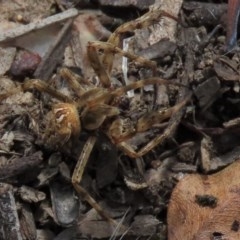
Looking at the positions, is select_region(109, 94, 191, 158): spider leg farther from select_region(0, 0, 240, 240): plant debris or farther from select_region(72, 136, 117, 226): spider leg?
select_region(72, 136, 117, 226): spider leg

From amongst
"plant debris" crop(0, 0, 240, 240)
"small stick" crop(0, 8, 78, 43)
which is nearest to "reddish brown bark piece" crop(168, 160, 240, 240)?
"plant debris" crop(0, 0, 240, 240)

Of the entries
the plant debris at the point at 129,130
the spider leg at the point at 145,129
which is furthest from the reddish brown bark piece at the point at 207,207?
the spider leg at the point at 145,129

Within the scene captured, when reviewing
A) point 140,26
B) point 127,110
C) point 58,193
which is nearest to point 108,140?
point 127,110

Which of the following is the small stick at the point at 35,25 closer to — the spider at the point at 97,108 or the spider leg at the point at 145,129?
the spider at the point at 97,108

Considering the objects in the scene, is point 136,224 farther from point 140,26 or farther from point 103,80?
point 140,26

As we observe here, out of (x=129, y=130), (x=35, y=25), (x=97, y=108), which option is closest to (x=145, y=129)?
(x=129, y=130)
